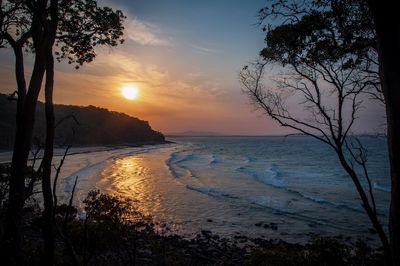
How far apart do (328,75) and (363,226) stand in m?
17.0

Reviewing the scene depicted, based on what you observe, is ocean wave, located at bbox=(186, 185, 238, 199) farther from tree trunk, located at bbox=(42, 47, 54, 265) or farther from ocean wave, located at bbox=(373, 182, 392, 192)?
tree trunk, located at bbox=(42, 47, 54, 265)

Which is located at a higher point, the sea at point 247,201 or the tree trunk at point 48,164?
the tree trunk at point 48,164

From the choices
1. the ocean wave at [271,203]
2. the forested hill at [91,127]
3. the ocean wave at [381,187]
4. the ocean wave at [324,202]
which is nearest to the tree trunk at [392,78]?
the ocean wave at [271,203]

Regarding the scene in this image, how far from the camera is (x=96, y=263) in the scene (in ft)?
40.8

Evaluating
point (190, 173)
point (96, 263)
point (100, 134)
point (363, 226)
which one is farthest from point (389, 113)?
point (100, 134)

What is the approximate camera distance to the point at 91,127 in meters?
132

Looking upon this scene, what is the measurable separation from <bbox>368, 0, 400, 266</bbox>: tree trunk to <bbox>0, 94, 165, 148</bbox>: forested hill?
88.7 metres

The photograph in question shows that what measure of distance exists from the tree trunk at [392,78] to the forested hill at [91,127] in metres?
88.7

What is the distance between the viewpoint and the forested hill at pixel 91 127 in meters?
102

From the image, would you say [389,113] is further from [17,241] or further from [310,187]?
[310,187]

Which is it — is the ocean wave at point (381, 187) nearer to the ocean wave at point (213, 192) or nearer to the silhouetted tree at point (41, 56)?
the ocean wave at point (213, 192)

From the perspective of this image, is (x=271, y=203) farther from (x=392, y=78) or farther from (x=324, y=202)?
(x=392, y=78)

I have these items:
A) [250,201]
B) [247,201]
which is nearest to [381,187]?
[250,201]

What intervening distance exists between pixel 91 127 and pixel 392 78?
134972 mm
